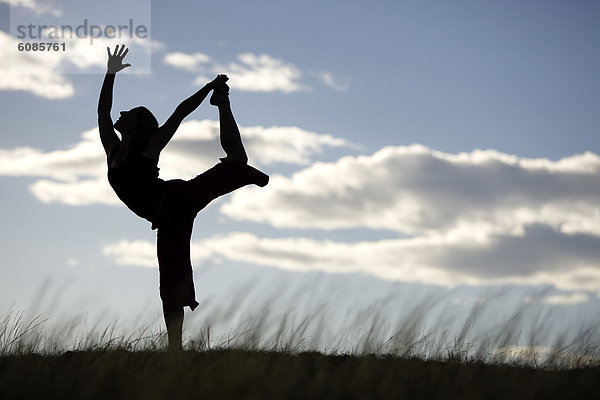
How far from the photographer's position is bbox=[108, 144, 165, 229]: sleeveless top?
22.8 ft

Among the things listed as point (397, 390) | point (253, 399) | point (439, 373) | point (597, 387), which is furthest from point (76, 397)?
point (597, 387)

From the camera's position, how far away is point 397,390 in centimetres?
593

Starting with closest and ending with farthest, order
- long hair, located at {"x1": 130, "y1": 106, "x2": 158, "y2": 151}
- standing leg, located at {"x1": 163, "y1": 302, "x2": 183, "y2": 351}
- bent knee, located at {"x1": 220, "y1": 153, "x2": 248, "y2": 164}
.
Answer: long hair, located at {"x1": 130, "y1": 106, "x2": 158, "y2": 151} < standing leg, located at {"x1": 163, "y1": 302, "x2": 183, "y2": 351} < bent knee, located at {"x1": 220, "y1": 153, "x2": 248, "y2": 164}

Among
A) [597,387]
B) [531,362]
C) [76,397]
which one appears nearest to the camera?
[76,397]

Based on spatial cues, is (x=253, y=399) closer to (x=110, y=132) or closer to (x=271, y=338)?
(x=271, y=338)

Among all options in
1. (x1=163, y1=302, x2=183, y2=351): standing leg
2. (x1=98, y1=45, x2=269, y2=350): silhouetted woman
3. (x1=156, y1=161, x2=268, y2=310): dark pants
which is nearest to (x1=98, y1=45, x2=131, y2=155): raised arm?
(x1=98, y1=45, x2=269, y2=350): silhouetted woman

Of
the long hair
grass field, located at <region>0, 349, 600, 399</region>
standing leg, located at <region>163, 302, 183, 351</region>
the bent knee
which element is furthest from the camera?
the bent knee

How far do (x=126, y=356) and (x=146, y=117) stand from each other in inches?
89.0

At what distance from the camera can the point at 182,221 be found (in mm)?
7129

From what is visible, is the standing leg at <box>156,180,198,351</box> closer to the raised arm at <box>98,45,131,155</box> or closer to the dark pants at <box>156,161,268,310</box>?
the dark pants at <box>156,161,268,310</box>

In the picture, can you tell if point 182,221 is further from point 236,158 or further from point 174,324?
point 174,324

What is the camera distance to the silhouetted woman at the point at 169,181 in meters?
6.97

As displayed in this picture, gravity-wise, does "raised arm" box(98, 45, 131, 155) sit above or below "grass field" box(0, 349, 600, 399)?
above

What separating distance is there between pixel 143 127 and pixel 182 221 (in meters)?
0.93
